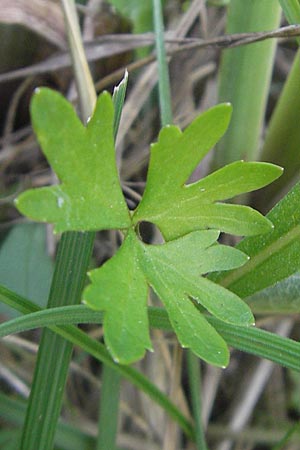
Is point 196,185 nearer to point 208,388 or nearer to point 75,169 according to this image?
point 75,169

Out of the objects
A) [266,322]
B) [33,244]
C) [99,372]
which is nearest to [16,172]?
[33,244]

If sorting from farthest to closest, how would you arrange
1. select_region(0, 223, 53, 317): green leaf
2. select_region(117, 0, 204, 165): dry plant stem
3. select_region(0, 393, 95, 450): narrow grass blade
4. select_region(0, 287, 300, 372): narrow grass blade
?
1. select_region(117, 0, 204, 165): dry plant stem
2. select_region(0, 223, 53, 317): green leaf
3. select_region(0, 393, 95, 450): narrow grass blade
4. select_region(0, 287, 300, 372): narrow grass blade

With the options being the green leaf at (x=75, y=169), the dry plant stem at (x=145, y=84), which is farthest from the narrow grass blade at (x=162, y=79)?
the green leaf at (x=75, y=169)

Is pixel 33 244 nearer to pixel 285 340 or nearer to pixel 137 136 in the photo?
pixel 137 136

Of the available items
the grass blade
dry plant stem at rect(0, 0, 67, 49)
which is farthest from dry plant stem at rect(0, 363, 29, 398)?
dry plant stem at rect(0, 0, 67, 49)

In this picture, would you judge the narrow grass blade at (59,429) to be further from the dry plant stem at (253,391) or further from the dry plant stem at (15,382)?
the dry plant stem at (253,391)

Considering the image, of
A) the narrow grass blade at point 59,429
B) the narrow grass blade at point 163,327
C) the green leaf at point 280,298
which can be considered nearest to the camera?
the narrow grass blade at point 163,327

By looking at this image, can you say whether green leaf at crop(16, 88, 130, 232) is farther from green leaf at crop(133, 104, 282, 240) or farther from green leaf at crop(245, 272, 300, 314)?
green leaf at crop(245, 272, 300, 314)

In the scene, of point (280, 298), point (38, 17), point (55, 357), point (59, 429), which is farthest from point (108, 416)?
point (38, 17)
